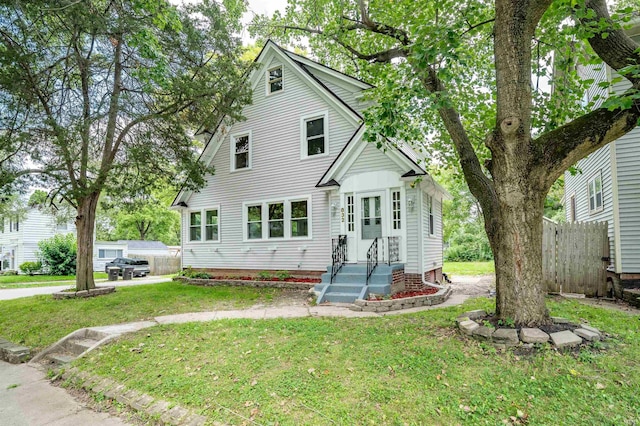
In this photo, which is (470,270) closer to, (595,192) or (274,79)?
(595,192)

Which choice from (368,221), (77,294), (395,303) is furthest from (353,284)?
(77,294)

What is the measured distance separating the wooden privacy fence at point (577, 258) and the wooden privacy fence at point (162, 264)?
25.4m

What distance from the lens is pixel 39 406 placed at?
4.51m

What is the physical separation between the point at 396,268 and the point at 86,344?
293 inches

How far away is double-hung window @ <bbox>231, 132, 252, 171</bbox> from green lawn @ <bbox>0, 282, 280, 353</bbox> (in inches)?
204

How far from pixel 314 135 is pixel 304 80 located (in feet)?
7.14

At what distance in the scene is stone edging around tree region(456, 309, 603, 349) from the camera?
4422mm

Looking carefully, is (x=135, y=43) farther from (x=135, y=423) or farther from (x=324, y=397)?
(x=324, y=397)

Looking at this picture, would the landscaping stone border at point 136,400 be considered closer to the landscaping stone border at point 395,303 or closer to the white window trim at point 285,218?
the landscaping stone border at point 395,303

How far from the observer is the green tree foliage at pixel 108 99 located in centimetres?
920

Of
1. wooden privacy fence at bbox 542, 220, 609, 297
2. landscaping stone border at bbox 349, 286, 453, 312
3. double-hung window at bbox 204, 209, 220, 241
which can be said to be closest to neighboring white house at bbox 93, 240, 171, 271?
double-hung window at bbox 204, 209, 220, 241

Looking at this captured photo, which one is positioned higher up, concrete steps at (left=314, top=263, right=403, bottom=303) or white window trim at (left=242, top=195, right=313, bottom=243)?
white window trim at (left=242, top=195, right=313, bottom=243)

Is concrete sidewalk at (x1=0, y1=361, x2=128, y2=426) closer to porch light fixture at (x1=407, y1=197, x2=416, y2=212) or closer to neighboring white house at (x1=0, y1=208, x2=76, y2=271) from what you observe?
porch light fixture at (x1=407, y1=197, x2=416, y2=212)

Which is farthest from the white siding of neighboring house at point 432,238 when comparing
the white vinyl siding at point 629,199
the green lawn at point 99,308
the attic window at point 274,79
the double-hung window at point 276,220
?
the attic window at point 274,79
